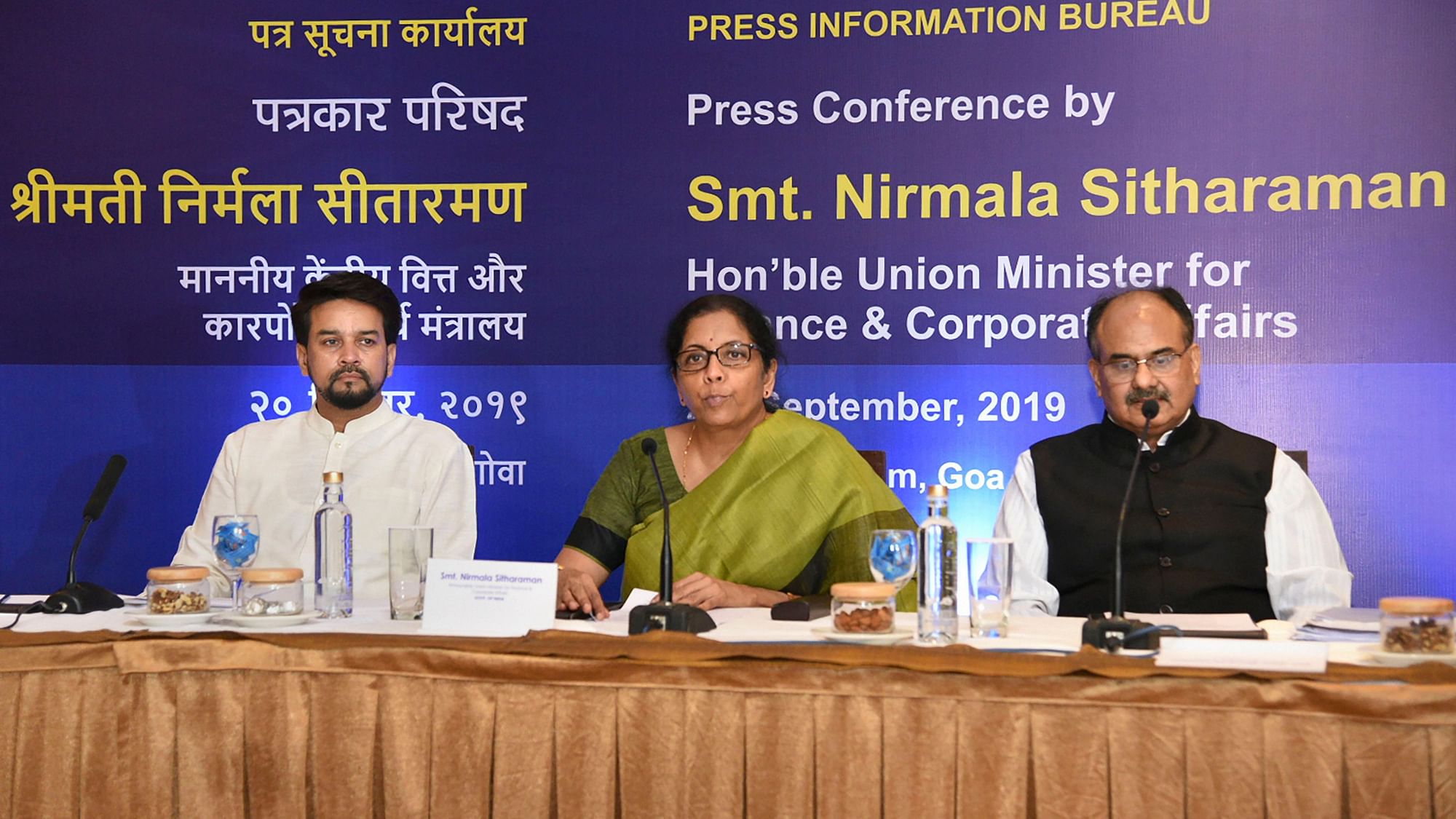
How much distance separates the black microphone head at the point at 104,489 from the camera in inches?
99.1

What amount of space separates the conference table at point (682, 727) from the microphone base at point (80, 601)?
0.08 metres

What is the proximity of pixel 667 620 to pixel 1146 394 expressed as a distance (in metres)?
1.36

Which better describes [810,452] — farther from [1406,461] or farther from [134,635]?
[1406,461]

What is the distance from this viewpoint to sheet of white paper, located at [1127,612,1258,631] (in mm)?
2199

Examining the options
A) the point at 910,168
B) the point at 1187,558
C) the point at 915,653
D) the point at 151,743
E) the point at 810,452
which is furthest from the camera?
the point at 910,168

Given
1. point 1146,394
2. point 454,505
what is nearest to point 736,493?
point 454,505

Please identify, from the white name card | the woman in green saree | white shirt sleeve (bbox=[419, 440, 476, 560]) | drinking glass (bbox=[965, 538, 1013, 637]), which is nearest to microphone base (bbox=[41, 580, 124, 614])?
the white name card

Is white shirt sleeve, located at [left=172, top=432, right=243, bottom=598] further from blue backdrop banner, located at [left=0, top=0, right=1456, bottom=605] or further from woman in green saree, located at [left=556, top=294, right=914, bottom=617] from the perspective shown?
woman in green saree, located at [left=556, top=294, right=914, bottom=617]

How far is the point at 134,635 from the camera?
220 cm

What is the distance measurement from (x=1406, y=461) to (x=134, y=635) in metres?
3.39

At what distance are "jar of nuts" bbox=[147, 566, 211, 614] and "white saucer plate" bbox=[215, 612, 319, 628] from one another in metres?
0.10

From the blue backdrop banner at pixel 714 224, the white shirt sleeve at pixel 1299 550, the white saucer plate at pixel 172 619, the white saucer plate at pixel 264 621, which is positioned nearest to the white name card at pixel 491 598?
the white saucer plate at pixel 264 621

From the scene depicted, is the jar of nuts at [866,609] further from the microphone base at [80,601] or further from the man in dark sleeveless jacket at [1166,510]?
the microphone base at [80,601]

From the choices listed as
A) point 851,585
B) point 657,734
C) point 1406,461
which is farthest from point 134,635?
point 1406,461
